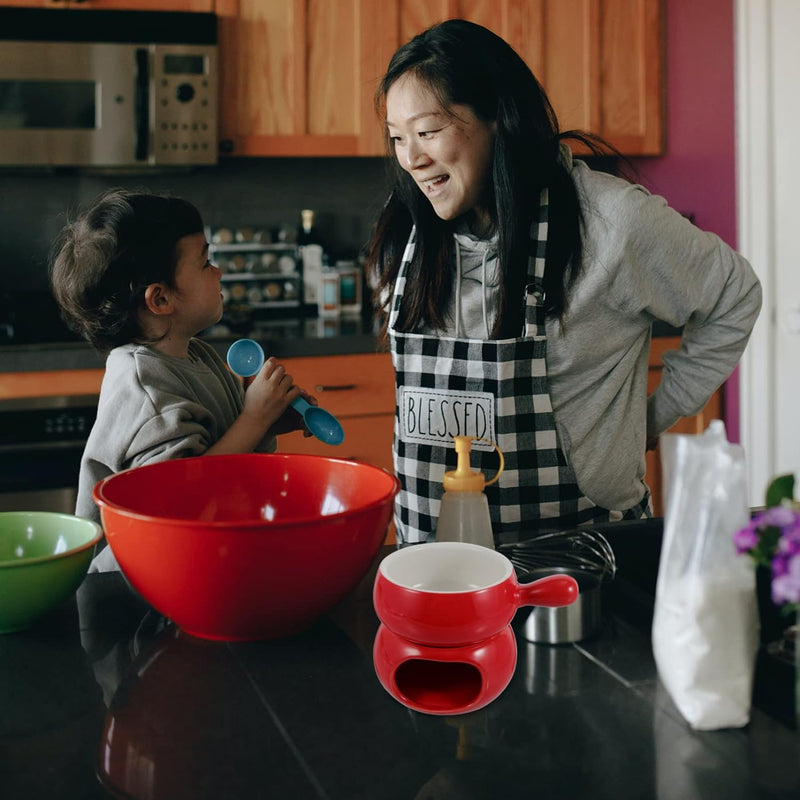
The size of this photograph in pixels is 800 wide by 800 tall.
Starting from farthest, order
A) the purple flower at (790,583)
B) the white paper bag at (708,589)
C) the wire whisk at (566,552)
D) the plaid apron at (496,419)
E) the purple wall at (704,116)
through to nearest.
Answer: the purple wall at (704,116) → the plaid apron at (496,419) → the wire whisk at (566,552) → the white paper bag at (708,589) → the purple flower at (790,583)

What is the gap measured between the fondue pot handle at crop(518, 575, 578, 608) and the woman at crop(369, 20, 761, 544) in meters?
0.56

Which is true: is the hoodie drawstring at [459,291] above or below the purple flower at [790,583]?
above

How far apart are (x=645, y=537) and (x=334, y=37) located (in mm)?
2071

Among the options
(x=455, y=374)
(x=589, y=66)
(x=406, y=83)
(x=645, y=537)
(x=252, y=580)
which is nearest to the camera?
(x=252, y=580)

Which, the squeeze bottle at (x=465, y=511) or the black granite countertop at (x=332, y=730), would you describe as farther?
the squeeze bottle at (x=465, y=511)

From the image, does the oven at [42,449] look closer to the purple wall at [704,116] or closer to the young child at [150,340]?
the young child at [150,340]

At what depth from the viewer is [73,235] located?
4.35 ft

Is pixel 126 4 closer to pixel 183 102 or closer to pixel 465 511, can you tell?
pixel 183 102

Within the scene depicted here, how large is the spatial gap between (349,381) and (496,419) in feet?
3.79

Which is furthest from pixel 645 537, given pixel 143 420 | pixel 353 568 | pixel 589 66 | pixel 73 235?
pixel 589 66

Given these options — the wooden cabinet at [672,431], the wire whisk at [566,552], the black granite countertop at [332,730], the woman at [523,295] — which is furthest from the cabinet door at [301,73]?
the black granite countertop at [332,730]

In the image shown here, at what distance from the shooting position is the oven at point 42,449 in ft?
7.70

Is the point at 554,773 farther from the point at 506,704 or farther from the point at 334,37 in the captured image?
the point at 334,37

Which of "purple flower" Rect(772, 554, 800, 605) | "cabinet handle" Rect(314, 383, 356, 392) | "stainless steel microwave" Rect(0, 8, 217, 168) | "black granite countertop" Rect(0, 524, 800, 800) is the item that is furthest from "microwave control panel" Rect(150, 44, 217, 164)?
"purple flower" Rect(772, 554, 800, 605)
